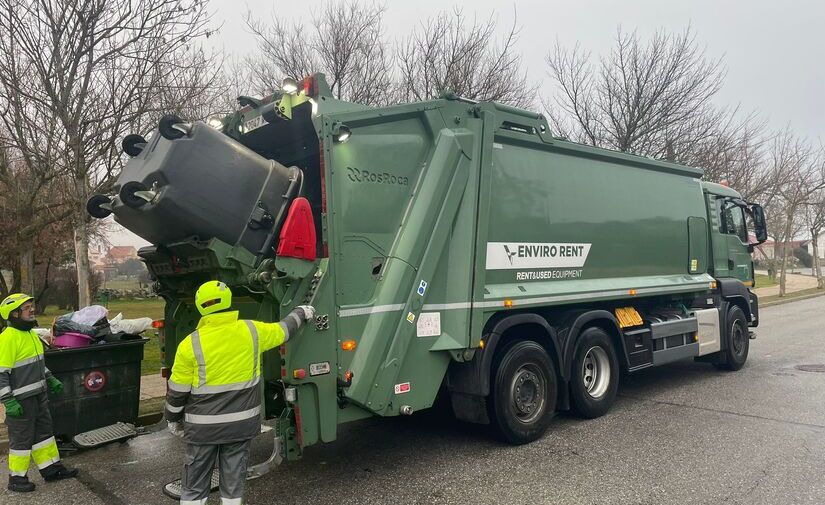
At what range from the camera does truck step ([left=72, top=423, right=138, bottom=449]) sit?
195 inches

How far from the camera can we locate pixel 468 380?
4652 mm

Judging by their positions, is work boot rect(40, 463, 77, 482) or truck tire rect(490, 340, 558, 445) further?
truck tire rect(490, 340, 558, 445)

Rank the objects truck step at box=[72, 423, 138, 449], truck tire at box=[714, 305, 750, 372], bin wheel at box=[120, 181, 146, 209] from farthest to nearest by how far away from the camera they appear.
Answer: truck tire at box=[714, 305, 750, 372], truck step at box=[72, 423, 138, 449], bin wheel at box=[120, 181, 146, 209]

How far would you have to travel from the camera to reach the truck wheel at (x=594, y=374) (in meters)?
5.66

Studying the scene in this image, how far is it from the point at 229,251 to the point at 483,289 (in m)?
2.05

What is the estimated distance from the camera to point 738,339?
27.6 ft

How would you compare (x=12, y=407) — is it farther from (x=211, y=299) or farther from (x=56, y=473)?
(x=211, y=299)

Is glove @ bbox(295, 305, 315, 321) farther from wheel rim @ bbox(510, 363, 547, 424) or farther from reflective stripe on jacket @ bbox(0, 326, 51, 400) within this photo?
reflective stripe on jacket @ bbox(0, 326, 51, 400)

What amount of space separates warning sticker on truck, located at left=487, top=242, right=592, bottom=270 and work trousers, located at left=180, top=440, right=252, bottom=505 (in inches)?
98.0

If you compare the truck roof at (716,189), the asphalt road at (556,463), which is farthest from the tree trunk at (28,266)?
the truck roof at (716,189)

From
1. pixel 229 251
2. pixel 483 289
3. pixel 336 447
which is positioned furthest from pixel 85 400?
pixel 483 289

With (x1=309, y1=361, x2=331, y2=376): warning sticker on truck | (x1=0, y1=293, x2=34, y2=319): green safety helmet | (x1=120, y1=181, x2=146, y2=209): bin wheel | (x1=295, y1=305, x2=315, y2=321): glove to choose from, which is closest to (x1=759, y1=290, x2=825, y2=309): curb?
(x1=309, y1=361, x2=331, y2=376): warning sticker on truck

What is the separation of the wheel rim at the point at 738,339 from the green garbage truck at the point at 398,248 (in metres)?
2.88

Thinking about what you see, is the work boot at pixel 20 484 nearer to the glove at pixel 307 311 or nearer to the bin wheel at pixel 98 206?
the bin wheel at pixel 98 206
